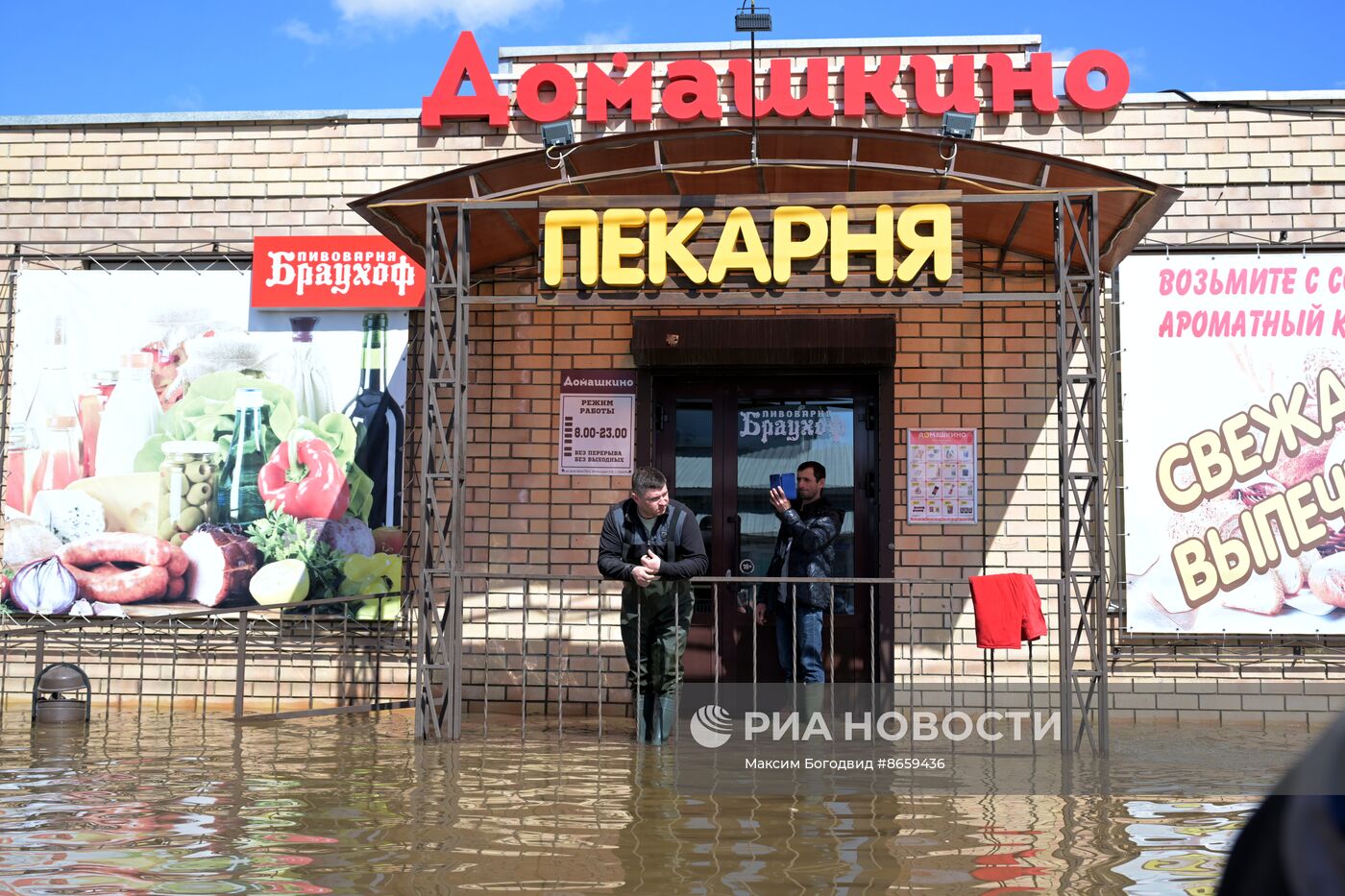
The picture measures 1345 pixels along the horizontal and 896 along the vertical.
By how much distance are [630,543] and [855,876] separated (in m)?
3.45

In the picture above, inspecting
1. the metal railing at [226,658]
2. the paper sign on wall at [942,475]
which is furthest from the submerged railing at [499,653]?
the paper sign on wall at [942,475]

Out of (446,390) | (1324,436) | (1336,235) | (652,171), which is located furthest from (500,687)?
(1336,235)

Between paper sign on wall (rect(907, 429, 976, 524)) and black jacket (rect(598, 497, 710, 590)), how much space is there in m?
2.28

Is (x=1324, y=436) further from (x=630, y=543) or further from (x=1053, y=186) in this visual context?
(x=630, y=543)

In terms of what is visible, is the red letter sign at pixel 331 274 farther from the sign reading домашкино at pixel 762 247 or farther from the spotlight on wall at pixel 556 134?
the sign reading домашкино at pixel 762 247

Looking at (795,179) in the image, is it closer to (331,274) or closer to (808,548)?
(808,548)

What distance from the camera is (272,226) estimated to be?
9.73 metres

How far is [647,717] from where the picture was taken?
7371 millimetres

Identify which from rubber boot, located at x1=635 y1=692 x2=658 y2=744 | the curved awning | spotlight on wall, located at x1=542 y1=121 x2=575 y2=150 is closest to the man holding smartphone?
rubber boot, located at x1=635 y1=692 x2=658 y2=744

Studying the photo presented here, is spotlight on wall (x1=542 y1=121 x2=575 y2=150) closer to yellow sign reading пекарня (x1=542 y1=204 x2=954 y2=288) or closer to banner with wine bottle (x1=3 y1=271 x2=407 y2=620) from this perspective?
yellow sign reading пекарня (x1=542 y1=204 x2=954 y2=288)

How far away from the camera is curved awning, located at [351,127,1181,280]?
741 centimetres

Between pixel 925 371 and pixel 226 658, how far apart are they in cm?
544

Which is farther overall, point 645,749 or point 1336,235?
point 1336,235

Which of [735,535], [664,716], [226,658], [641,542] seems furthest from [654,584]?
[226,658]
